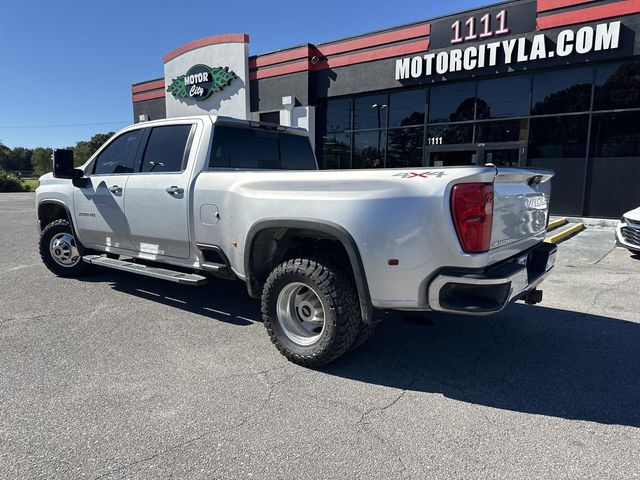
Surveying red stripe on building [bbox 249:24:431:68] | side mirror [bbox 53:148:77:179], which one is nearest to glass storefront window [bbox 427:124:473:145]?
red stripe on building [bbox 249:24:431:68]

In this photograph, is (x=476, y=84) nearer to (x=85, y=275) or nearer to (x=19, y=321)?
(x=85, y=275)

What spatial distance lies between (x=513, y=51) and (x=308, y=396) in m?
11.7

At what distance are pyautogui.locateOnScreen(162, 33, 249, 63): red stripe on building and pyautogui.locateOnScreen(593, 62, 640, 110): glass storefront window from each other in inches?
471

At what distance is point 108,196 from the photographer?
5.17 m

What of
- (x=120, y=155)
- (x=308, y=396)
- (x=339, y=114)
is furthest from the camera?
(x=339, y=114)

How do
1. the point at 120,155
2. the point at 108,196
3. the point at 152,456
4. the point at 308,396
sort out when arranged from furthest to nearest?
the point at 120,155
the point at 108,196
the point at 308,396
the point at 152,456

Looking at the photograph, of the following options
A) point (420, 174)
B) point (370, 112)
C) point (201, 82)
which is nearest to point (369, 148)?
point (370, 112)

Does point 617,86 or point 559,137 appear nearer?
point 617,86

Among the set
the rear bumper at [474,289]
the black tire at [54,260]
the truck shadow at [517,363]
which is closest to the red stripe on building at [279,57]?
the black tire at [54,260]

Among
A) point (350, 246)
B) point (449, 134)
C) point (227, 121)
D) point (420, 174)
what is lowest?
point (350, 246)

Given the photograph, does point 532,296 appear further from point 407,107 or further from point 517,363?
point 407,107

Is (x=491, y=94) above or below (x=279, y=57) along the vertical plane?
below

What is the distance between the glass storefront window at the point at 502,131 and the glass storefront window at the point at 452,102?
0.53m

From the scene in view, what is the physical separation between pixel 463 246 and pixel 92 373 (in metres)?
2.88
